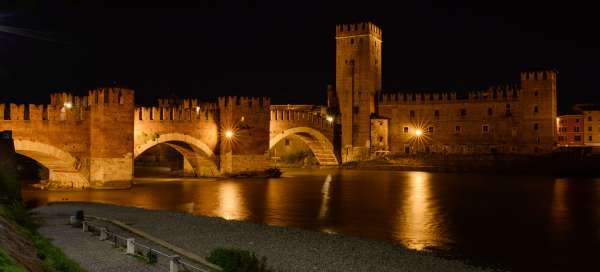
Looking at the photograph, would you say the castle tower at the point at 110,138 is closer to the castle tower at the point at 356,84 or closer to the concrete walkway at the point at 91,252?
the concrete walkway at the point at 91,252

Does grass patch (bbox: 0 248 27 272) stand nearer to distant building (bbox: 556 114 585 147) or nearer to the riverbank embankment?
the riverbank embankment

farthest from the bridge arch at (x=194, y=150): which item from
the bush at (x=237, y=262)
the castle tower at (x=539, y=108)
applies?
the castle tower at (x=539, y=108)

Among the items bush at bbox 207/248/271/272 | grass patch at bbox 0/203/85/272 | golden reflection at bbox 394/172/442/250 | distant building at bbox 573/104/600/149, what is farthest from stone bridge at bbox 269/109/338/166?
bush at bbox 207/248/271/272

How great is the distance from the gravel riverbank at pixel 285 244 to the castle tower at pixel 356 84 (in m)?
29.5

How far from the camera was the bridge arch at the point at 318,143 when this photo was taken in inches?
1474

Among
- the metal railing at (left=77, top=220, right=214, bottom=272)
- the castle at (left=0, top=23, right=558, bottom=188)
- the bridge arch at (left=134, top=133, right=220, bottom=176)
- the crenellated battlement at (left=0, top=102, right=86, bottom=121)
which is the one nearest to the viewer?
the metal railing at (left=77, top=220, right=214, bottom=272)

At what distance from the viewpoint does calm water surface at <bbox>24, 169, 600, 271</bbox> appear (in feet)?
40.0

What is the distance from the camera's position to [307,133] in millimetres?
38188

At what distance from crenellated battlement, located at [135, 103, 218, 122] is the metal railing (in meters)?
14.8

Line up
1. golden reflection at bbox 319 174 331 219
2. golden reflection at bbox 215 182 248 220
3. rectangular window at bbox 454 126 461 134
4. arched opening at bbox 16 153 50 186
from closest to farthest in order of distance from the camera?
golden reflection at bbox 215 182 248 220
golden reflection at bbox 319 174 331 219
arched opening at bbox 16 153 50 186
rectangular window at bbox 454 126 461 134

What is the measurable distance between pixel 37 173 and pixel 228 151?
32.9ft

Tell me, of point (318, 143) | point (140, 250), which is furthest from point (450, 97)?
point (140, 250)

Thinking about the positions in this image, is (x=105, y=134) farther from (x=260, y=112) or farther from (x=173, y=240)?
(x=173, y=240)

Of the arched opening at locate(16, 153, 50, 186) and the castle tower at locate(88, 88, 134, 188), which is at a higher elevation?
the castle tower at locate(88, 88, 134, 188)
